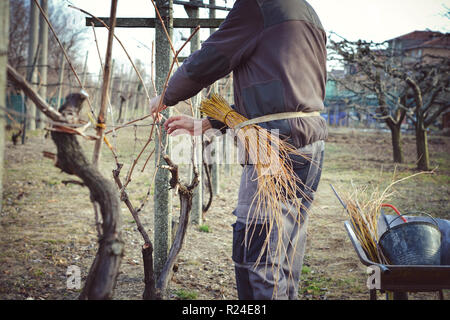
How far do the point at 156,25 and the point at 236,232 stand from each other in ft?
4.59

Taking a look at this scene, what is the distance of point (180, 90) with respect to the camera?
1.56 metres

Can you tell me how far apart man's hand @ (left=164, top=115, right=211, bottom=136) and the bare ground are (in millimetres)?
542

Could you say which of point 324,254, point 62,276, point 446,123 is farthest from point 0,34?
point 446,123

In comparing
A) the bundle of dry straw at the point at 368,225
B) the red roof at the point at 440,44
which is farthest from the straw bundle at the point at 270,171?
the red roof at the point at 440,44

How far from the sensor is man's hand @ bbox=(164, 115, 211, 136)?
5.53 ft

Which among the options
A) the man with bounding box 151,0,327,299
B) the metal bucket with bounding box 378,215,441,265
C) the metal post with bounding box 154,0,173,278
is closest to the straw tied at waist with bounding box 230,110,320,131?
the man with bounding box 151,0,327,299

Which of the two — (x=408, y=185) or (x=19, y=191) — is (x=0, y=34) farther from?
(x=408, y=185)

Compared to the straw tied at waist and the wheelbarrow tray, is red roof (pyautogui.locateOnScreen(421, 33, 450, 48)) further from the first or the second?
the straw tied at waist

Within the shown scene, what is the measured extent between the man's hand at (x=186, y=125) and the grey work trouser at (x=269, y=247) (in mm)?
292

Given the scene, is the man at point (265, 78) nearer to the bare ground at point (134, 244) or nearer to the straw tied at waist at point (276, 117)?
the straw tied at waist at point (276, 117)

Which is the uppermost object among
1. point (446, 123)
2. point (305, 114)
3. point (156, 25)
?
point (446, 123)

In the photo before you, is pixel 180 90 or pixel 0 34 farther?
pixel 180 90

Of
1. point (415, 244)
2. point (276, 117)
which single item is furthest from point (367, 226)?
point (276, 117)

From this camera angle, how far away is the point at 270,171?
1546mm
